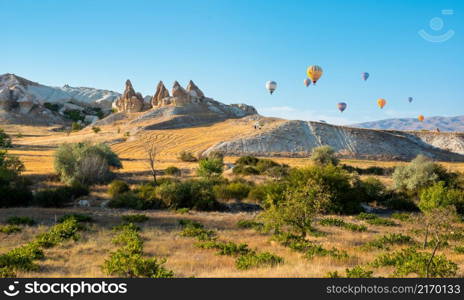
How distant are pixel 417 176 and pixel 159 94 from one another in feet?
243

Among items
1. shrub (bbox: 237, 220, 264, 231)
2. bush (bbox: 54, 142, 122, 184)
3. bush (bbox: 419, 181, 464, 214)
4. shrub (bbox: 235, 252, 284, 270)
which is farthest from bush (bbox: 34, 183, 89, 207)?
bush (bbox: 419, 181, 464, 214)

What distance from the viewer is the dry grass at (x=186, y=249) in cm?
713

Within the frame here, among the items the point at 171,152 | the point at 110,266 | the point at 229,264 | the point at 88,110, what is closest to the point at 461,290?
the point at 229,264

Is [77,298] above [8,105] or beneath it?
beneath

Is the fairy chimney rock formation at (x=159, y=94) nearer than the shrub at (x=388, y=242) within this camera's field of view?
No

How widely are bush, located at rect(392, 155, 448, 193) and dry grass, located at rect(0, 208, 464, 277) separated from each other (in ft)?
23.4

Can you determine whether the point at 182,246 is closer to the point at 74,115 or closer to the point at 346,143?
the point at 346,143

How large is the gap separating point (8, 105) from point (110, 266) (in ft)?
348

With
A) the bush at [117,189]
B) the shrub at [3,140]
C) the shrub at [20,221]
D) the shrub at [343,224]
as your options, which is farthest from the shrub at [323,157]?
the shrub at [20,221]

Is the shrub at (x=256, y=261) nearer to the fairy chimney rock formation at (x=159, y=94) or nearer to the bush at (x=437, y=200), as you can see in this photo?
the bush at (x=437, y=200)

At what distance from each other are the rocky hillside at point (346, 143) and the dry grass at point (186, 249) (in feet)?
111

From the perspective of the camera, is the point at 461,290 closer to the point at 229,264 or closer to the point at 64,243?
the point at 229,264

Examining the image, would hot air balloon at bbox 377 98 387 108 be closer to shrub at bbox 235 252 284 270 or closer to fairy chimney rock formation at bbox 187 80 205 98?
fairy chimney rock formation at bbox 187 80 205 98

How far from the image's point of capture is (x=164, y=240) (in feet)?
34.8
